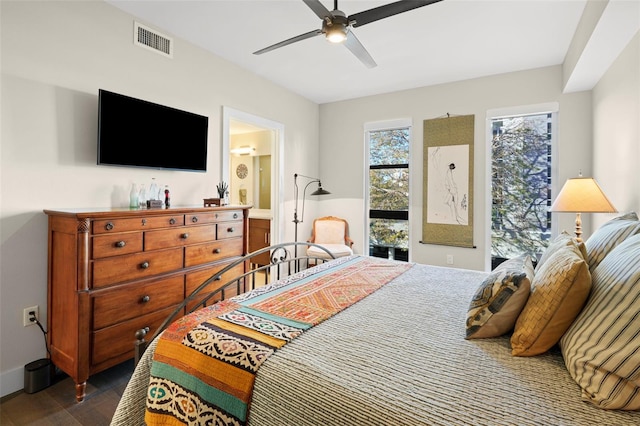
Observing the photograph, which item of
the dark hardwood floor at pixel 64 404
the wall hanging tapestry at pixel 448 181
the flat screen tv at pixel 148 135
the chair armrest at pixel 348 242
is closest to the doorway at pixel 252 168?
the chair armrest at pixel 348 242

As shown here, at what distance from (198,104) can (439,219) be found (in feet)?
10.7

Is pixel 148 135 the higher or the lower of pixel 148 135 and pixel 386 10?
the lower

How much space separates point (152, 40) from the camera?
282 cm

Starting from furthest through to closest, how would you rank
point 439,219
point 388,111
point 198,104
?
point 388,111 < point 439,219 < point 198,104

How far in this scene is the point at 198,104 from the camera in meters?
3.25

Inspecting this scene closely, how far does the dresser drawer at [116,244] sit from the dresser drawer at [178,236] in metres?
0.07

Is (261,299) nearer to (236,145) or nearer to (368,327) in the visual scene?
(368,327)

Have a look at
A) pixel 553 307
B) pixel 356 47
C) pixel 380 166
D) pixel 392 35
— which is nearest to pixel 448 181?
pixel 380 166

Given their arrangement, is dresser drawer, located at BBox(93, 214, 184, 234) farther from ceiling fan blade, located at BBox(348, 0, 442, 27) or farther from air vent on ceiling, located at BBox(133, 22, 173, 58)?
ceiling fan blade, located at BBox(348, 0, 442, 27)

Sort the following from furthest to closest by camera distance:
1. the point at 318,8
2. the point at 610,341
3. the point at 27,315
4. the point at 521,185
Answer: the point at 521,185 → the point at 27,315 → the point at 318,8 → the point at 610,341

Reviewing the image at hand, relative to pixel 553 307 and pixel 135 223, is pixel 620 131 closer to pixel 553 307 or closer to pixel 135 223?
pixel 553 307

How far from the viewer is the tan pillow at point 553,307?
3.45 feet

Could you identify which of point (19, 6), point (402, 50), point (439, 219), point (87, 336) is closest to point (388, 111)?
point (402, 50)

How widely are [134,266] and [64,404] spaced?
2.95 feet
